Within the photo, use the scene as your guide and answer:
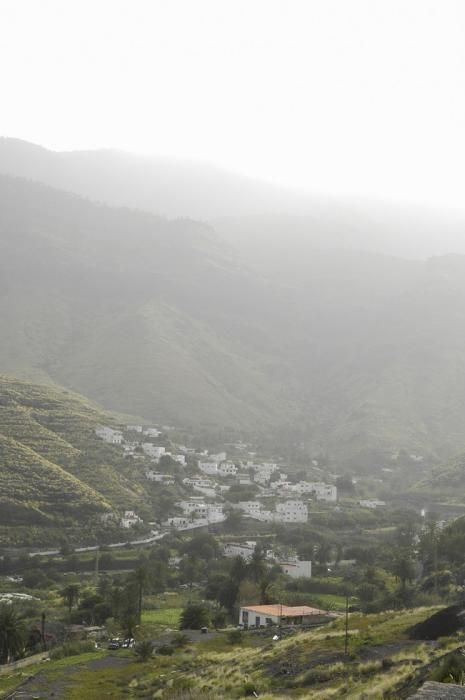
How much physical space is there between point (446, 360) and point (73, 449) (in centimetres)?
11169

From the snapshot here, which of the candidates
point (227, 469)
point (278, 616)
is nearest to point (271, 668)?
point (278, 616)

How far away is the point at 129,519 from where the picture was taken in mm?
81125

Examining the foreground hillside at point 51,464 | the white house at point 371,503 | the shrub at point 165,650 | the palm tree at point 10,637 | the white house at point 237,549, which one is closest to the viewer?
the shrub at point 165,650

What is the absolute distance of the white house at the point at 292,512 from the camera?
94.9 metres

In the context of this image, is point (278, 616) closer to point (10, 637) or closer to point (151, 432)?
point (10, 637)

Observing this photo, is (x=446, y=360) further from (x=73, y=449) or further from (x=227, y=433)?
(x=73, y=449)

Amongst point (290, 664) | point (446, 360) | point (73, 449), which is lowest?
point (290, 664)

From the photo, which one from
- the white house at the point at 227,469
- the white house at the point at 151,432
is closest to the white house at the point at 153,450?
the white house at the point at 151,432

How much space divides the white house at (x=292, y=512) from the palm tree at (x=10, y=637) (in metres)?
56.7

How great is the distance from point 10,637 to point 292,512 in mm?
59276

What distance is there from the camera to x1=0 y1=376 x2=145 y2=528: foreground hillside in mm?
76625

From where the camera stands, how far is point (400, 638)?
2806 cm

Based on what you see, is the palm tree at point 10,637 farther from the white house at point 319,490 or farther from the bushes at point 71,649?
the white house at point 319,490

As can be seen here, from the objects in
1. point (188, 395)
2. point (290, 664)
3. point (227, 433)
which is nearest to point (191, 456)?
point (227, 433)
